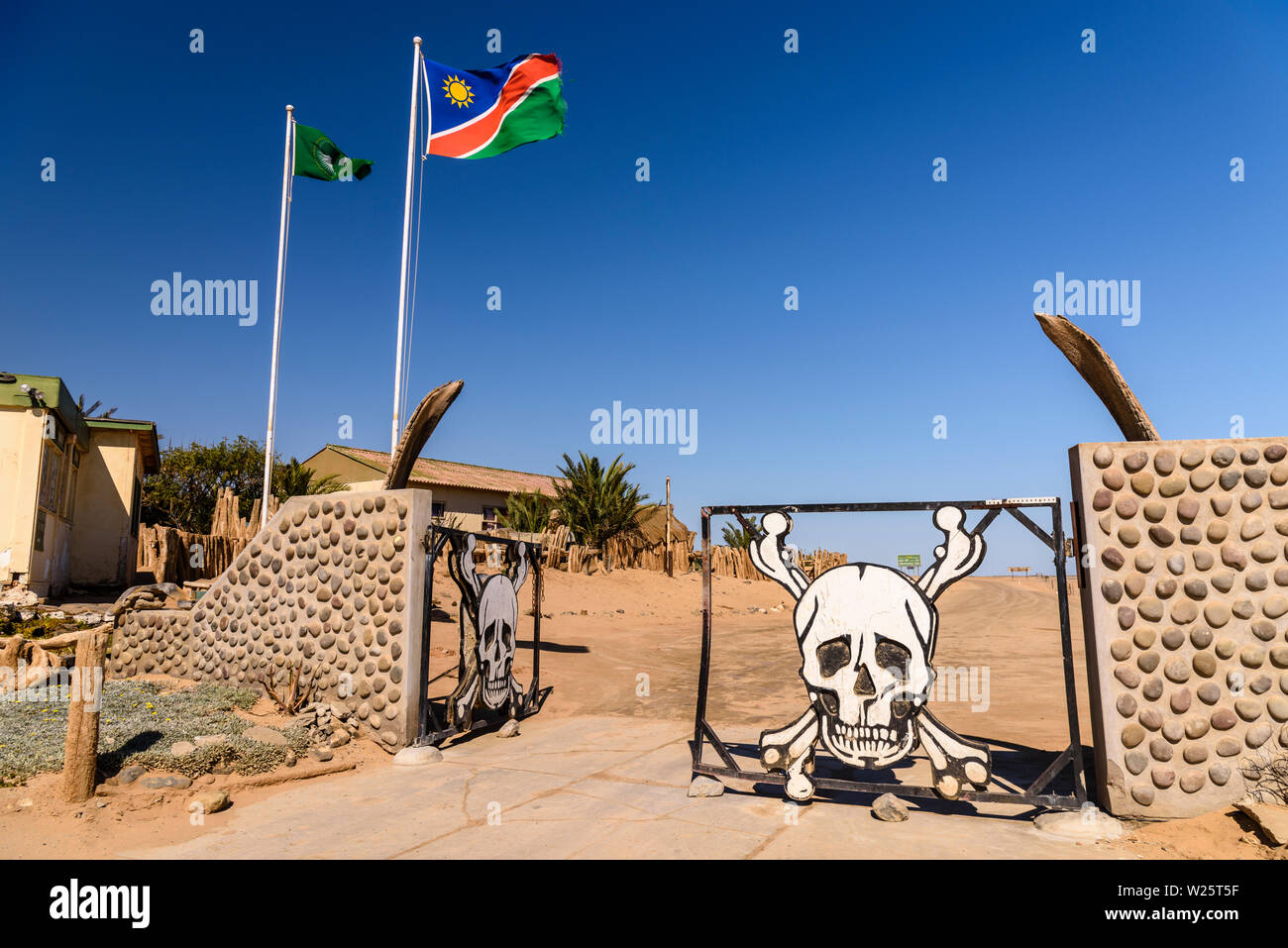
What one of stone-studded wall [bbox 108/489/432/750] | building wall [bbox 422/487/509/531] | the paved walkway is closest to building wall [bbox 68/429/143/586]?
stone-studded wall [bbox 108/489/432/750]

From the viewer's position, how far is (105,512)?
1902cm

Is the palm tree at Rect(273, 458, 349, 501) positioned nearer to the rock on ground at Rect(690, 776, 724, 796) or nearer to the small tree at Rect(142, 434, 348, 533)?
the small tree at Rect(142, 434, 348, 533)

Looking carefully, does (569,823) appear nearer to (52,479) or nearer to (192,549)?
(52,479)

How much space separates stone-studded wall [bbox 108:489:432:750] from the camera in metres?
→ 6.98

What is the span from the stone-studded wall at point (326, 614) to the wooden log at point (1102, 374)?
18.5 ft

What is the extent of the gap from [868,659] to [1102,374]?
2725 millimetres

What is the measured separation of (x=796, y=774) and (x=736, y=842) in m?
0.93

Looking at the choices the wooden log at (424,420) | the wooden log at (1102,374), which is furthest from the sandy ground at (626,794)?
the wooden log at (424,420)

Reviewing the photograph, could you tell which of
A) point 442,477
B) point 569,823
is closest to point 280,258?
point 569,823
